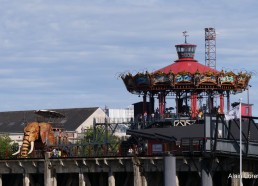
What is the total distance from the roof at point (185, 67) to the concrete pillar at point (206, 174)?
28.1 m

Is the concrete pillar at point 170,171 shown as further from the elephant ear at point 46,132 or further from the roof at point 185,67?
the roof at point 185,67

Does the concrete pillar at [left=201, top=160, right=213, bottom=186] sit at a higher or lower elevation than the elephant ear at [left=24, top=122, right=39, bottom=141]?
lower

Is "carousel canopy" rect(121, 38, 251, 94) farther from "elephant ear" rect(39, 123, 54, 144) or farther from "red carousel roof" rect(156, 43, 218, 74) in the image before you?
"elephant ear" rect(39, 123, 54, 144)

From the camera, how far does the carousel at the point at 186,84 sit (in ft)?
329

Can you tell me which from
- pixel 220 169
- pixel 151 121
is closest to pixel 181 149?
pixel 220 169

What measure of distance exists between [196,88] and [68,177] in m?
18.9

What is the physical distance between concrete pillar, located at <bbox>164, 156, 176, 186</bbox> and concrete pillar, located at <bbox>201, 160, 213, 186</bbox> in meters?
2.07

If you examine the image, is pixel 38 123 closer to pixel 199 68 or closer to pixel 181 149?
pixel 199 68

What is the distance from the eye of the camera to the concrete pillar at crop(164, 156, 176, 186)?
72.4 m

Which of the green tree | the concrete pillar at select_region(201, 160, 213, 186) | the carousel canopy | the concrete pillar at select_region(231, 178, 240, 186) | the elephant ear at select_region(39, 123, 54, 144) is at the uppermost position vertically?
the carousel canopy

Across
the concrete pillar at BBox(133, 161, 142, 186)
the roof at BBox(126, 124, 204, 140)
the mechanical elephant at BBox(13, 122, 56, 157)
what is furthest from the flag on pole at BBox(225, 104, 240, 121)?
the mechanical elephant at BBox(13, 122, 56, 157)

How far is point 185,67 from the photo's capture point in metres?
103

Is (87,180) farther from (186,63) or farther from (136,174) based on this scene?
(186,63)

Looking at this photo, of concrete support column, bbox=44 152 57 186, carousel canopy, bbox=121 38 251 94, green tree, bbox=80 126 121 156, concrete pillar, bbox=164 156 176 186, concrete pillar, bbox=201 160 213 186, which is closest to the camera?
concrete pillar, bbox=164 156 176 186
